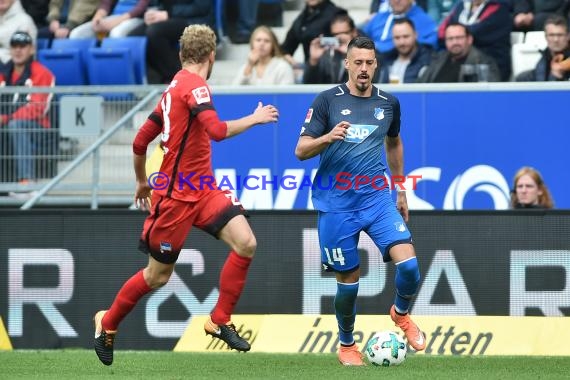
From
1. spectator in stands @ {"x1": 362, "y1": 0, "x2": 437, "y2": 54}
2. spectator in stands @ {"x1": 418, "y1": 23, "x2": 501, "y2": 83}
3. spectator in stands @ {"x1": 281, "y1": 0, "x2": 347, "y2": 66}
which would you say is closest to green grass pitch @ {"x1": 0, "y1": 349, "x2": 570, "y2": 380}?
spectator in stands @ {"x1": 418, "y1": 23, "x2": 501, "y2": 83}

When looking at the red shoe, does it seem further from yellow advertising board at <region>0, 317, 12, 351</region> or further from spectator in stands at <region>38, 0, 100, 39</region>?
spectator in stands at <region>38, 0, 100, 39</region>

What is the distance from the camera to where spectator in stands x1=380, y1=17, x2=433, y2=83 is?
15.0m

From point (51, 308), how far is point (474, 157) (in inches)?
172

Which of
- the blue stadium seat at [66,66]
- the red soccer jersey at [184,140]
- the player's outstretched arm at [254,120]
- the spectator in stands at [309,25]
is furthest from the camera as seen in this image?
the blue stadium seat at [66,66]

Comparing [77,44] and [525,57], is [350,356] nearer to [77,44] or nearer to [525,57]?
[525,57]

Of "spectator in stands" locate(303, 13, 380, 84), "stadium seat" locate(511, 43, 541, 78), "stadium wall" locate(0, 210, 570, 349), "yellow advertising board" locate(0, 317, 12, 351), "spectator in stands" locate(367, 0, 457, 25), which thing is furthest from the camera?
"spectator in stands" locate(367, 0, 457, 25)

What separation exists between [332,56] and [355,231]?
5.02 m

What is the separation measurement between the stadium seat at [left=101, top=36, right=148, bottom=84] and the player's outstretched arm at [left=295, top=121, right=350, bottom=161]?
20.9 ft

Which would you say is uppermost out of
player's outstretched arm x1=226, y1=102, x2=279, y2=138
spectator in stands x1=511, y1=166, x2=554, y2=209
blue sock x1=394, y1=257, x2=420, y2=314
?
player's outstretched arm x1=226, y1=102, x2=279, y2=138

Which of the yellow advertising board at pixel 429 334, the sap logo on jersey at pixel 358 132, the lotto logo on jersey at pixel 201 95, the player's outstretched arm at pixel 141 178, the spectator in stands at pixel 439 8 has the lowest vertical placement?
the yellow advertising board at pixel 429 334

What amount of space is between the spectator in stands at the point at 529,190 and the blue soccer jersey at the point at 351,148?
295cm

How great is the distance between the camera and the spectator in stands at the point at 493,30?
1506 centimetres

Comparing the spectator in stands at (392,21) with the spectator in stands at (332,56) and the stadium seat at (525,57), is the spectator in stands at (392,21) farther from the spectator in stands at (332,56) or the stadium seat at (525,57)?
the stadium seat at (525,57)

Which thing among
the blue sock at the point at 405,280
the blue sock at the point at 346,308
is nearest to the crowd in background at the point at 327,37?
the blue sock at the point at 405,280
